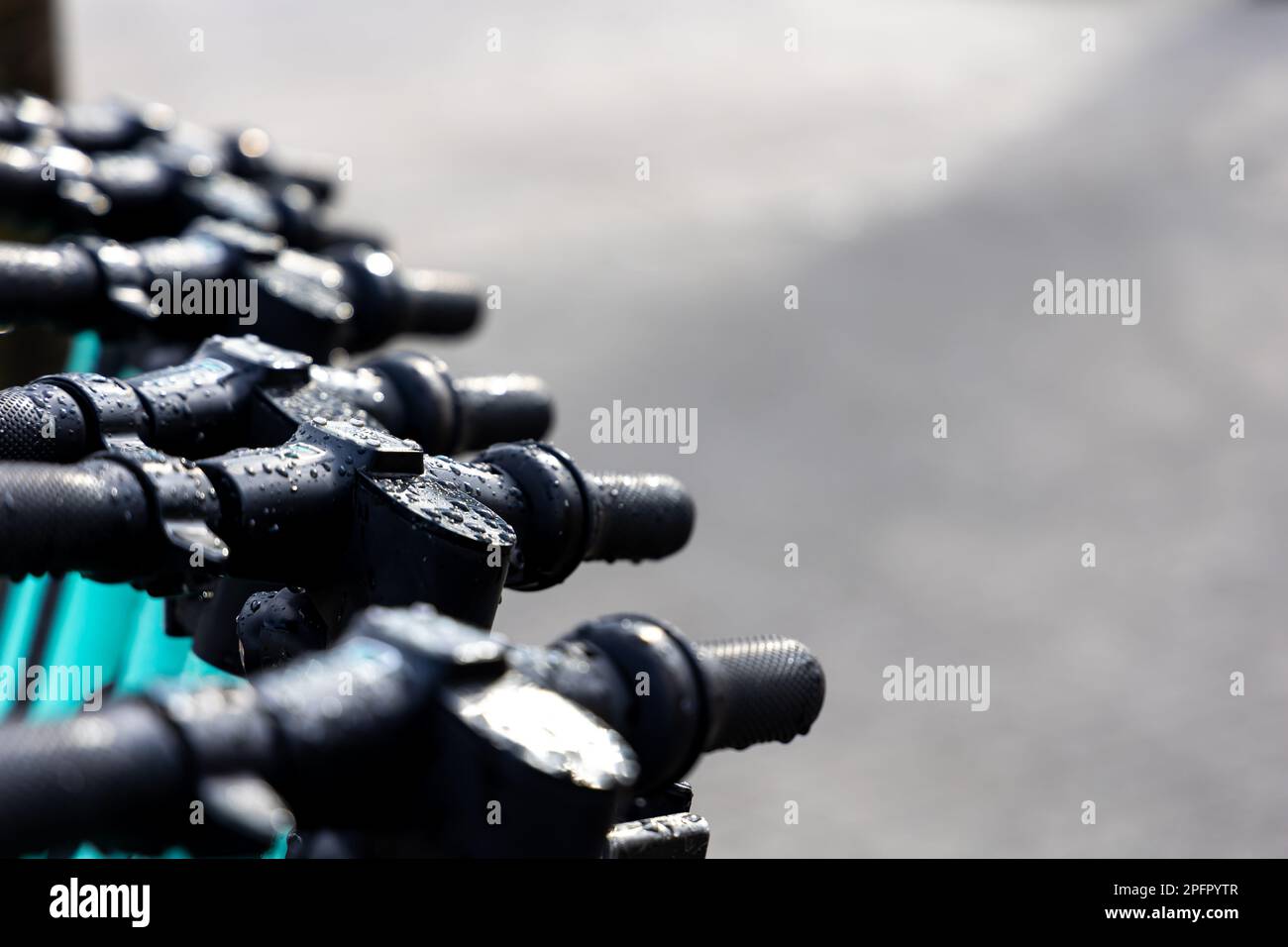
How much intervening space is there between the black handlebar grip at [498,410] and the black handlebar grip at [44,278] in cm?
36

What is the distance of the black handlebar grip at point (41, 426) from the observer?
887 millimetres

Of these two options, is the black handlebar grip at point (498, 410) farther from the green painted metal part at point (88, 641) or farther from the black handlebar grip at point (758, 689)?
the black handlebar grip at point (758, 689)

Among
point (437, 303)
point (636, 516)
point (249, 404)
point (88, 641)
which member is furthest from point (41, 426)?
point (437, 303)

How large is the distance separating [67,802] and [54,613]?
118 centimetres

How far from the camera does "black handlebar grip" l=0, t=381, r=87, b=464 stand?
2.91 ft

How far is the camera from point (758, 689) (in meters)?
0.77

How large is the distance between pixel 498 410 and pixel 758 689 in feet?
1.70

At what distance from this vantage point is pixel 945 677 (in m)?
2.58
